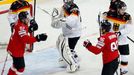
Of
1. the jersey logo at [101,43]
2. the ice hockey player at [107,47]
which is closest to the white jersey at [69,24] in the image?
the ice hockey player at [107,47]

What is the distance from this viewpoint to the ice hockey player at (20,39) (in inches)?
179

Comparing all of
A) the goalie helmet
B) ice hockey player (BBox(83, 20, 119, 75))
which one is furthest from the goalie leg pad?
ice hockey player (BBox(83, 20, 119, 75))

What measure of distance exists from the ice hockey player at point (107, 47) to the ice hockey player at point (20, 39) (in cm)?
68

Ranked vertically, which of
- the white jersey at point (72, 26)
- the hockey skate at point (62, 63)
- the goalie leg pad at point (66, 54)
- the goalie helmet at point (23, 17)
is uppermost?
the goalie helmet at point (23, 17)

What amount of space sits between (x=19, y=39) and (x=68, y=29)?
0.85m

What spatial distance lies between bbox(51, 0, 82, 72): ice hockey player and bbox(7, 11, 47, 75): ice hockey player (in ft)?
1.68

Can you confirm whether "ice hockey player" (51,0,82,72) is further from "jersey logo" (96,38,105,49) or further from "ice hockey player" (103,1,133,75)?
"jersey logo" (96,38,105,49)

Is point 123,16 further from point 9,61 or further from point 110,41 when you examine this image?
point 9,61

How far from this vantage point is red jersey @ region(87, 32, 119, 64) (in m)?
4.24

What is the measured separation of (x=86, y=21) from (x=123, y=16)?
2.76m

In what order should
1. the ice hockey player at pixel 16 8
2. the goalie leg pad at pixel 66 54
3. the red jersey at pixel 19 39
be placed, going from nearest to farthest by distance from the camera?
the red jersey at pixel 19 39 → the goalie leg pad at pixel 66 54 → the ice hockey player at pixel 16 8

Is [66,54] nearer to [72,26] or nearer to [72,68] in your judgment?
[72,68]

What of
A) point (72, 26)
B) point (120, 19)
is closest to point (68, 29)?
point (72, 26)

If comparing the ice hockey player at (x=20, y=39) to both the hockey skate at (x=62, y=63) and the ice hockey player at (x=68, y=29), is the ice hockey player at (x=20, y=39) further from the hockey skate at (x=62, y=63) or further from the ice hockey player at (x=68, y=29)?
the hockey skate at (x=62, y=63)
